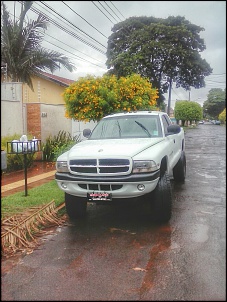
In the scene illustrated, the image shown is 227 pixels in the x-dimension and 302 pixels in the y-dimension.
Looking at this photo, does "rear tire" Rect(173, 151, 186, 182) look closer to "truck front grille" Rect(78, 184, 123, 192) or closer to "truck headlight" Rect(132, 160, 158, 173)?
"truck headlight" Rect(132, 160, 158, 173)

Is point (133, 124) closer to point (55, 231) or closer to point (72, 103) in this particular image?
point (55, 231)

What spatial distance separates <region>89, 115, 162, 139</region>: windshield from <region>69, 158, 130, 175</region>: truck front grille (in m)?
1.36

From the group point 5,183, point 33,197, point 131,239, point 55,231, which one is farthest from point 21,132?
point 131,239

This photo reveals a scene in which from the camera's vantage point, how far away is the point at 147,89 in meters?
11.6

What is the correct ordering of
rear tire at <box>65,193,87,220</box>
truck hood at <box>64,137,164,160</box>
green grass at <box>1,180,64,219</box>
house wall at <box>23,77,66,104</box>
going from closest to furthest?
1. truck hood at <box>64,137,164,160</box>
2. rear tire at <box>65,193,87,220</box>
3. green grass at <box>1,180,64,219</box>
4. house wall at <box>23,77,66,104</box>

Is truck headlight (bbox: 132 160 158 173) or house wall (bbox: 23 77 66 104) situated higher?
house wall (bbox: 23 77 66 104)

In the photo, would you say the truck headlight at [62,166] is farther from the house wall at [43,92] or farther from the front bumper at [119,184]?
the house wall at [43,92]

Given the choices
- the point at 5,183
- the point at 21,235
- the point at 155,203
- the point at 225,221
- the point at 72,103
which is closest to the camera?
the point at 225,221

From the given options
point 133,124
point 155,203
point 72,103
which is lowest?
point 155,203

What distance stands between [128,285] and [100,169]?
1908 mm

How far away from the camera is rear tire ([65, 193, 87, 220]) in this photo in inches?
208

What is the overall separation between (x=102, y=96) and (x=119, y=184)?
6279 millimetres

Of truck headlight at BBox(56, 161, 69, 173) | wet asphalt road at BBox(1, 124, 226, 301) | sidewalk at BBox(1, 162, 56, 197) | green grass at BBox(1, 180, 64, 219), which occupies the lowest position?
wet asphalt road at BBox(1, 124, 226, 301)

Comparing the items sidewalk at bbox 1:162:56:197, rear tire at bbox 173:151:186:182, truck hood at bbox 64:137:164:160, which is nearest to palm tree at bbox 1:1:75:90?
sidewalk at bbox 1:162:56:197
